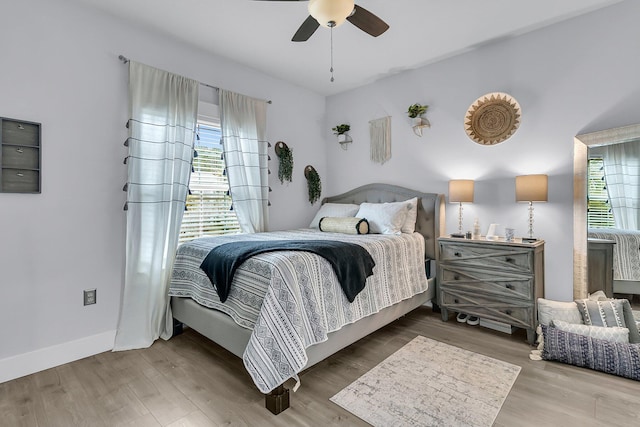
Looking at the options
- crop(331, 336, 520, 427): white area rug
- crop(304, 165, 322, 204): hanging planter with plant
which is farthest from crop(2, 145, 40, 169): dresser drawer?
crop(304, 165, 322, 204): hanging planter with plant

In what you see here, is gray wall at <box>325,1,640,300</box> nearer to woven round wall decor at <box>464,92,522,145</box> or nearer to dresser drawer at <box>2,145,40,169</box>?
woven round wall decor at <box>464,92,522,145</box>

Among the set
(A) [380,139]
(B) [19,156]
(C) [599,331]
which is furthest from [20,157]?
(C) [599,331]

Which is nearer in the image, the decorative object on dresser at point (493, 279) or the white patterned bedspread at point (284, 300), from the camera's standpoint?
the white patterned bedspread at point (284, 300)

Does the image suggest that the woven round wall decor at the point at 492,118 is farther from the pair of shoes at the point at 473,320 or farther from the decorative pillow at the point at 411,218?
the pair of shoes at the point at 473,320

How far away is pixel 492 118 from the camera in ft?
10.2

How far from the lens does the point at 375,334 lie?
2.82 m

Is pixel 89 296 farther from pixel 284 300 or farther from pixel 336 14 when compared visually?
pixel 336 14

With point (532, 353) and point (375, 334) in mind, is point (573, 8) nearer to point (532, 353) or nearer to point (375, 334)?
point (532, 353)

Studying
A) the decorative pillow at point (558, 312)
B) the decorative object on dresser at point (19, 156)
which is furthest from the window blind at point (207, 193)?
the decorative pillow at point (558, 312)

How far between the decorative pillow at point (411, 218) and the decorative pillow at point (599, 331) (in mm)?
1442

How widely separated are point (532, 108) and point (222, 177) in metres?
3.16

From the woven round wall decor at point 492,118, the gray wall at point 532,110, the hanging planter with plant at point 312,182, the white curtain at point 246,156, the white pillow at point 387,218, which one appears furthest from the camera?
the hanging planter with plant at point 312,182

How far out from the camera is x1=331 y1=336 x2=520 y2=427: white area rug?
1.70 meters

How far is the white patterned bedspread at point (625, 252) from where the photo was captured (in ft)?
7.89
